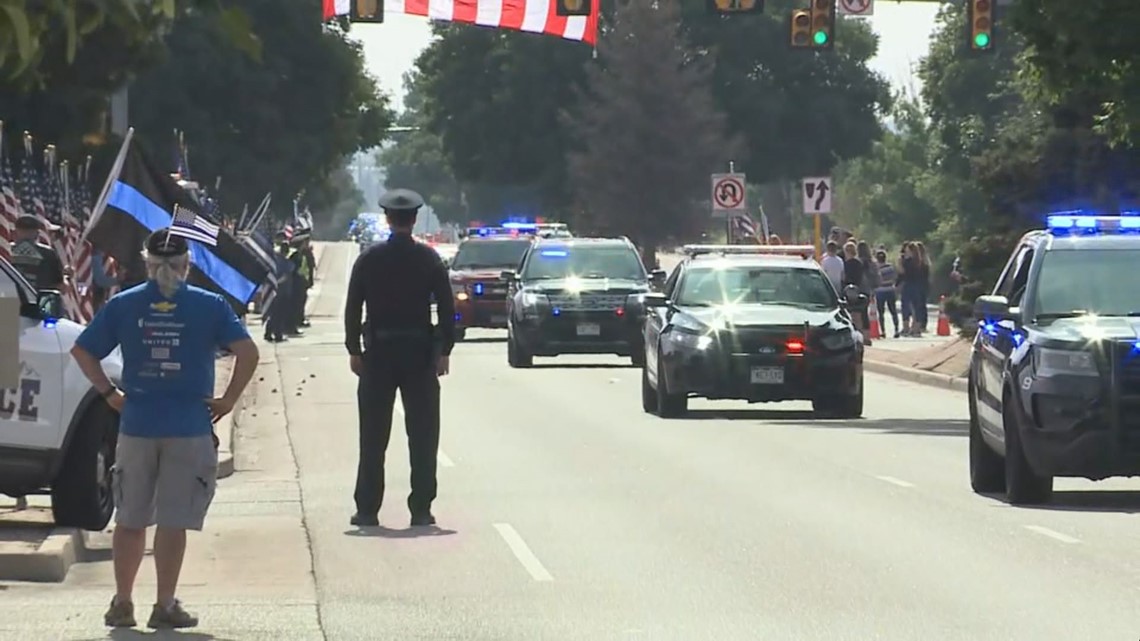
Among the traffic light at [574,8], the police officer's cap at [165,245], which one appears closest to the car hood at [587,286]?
the traffic light at [574,8]

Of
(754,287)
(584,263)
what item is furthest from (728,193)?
(754,287)

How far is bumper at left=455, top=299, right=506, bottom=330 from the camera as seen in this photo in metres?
43.5

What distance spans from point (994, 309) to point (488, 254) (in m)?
28.6

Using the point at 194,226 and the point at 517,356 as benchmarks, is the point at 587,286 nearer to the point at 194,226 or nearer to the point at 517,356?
the point at 517,356

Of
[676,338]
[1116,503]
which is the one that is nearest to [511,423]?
[676,338]

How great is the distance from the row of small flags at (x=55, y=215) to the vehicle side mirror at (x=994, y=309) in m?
7.41

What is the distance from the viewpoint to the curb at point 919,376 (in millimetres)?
31812

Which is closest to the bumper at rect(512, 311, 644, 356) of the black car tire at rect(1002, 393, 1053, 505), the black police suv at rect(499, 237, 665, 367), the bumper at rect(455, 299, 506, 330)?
the black police suv at rect(499, 237, 665, 367)

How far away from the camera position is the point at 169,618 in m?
11.2

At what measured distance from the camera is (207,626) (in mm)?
11469

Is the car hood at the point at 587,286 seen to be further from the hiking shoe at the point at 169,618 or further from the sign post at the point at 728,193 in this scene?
the hiking shoe at the point at 169,618

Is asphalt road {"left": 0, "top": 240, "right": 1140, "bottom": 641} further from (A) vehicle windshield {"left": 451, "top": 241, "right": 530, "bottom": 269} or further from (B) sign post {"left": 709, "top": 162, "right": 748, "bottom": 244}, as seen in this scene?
(B) sign post {"left": 709, "top": 162, "right": 748, "bottom": 244}

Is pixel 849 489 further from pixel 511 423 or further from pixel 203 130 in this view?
pixel 203 130

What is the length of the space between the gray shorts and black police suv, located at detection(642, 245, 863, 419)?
13180 mm
